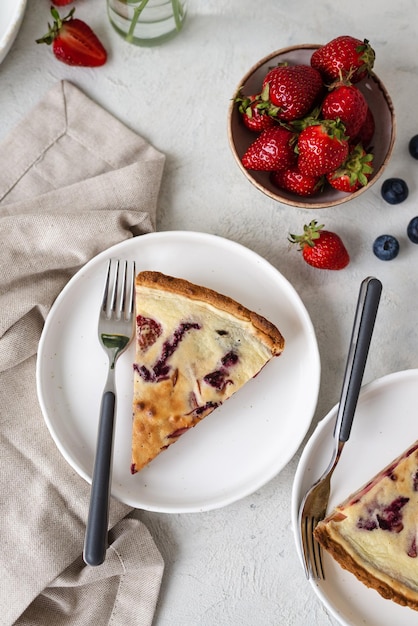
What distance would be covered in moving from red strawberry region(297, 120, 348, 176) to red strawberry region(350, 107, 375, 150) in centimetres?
21

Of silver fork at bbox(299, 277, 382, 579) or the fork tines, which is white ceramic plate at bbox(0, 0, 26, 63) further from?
silver fork at bbox(299, 277, 382, 579)

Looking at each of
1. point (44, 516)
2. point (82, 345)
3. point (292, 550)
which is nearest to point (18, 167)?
point (82, 345)

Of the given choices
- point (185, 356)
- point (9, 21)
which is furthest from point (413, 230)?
point (9, 21)

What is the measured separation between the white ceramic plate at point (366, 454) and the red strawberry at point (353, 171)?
689 mm

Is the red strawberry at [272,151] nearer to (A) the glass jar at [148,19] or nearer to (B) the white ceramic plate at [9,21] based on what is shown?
(A) the glass jar at [148,19]

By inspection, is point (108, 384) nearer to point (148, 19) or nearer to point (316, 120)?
point (316, 120)

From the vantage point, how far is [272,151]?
2.50 m

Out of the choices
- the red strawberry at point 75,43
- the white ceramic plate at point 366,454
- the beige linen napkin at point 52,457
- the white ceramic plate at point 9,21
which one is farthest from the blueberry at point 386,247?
the white ceramic plate at point 9,21

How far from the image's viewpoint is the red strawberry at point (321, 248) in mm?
2654

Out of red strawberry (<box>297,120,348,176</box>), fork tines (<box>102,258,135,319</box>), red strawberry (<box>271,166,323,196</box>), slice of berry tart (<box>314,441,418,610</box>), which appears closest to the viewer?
red strawberry (<box>297,120,348,176</box>)

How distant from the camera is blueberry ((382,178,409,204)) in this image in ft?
9.04

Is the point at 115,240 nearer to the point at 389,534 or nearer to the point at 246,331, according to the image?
the point at 246,331

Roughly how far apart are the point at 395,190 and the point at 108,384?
128cm

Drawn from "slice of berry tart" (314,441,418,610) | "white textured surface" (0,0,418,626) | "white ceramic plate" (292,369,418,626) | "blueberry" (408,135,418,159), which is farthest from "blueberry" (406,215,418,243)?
"slice of berry tart" (314,441,418,610)
